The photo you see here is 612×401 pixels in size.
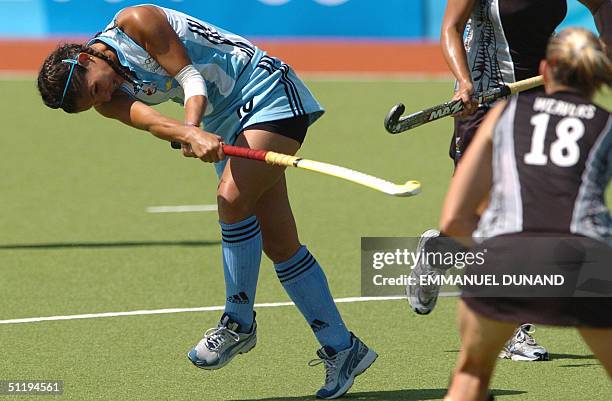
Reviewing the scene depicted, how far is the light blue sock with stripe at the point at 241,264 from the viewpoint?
5.60 m

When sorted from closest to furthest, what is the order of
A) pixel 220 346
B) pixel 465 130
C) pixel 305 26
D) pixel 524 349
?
pixel 220 346, pixel 524 349, pixel 465 130, pixel 305 26

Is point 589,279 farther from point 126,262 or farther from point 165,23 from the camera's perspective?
point 126,262

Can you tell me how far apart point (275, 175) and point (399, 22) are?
16754 millimetres

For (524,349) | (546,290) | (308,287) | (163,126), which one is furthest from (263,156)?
(524,349)

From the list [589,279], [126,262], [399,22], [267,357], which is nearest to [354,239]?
[126,262]

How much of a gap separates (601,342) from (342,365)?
5.88 ft

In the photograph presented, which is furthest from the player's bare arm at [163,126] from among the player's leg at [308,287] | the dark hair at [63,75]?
the player's leg at [308,287]

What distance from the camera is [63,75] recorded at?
5.41m

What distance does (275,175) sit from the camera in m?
5.59

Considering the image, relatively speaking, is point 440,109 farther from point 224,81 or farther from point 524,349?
point 524,349

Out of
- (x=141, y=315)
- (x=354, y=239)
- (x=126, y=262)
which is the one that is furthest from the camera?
(x=354, y=239)

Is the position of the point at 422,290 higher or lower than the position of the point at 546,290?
lower

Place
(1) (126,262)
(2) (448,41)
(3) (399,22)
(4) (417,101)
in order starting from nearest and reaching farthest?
(2) (448,41) → (1) (126,262) → (4) (417,101) → (3) (399,22)

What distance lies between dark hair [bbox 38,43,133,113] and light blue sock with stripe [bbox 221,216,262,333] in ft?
2.55
